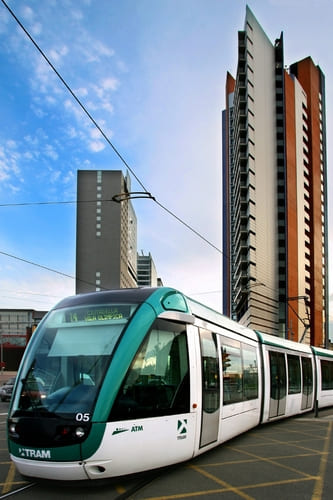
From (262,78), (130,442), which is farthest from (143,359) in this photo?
(262,78)

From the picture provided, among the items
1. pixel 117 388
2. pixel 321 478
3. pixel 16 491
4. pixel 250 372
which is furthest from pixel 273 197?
pixel 16 491

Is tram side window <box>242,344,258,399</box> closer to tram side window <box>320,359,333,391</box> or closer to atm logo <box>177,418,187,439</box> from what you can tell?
atm logo <box>177,418,187,439</box>

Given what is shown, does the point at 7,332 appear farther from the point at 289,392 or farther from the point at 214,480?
the point at 214,480

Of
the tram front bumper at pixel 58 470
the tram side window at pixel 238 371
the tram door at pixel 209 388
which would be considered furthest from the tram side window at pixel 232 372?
the tram front bumper at pixel 58 470

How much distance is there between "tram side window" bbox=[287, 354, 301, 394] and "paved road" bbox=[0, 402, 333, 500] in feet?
15.9

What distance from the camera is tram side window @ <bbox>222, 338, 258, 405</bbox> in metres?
8.60

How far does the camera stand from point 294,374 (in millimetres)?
14359

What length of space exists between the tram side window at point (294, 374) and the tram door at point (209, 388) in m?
6.55

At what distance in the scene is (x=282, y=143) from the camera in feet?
241

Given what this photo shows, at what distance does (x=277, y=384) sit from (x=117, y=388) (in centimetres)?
797

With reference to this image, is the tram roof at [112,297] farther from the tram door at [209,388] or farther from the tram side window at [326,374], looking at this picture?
the tram side window at [326,374]

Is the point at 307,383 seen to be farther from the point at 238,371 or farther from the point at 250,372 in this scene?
the point at 238,371

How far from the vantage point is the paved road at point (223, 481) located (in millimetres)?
5566

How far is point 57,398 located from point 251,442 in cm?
548
